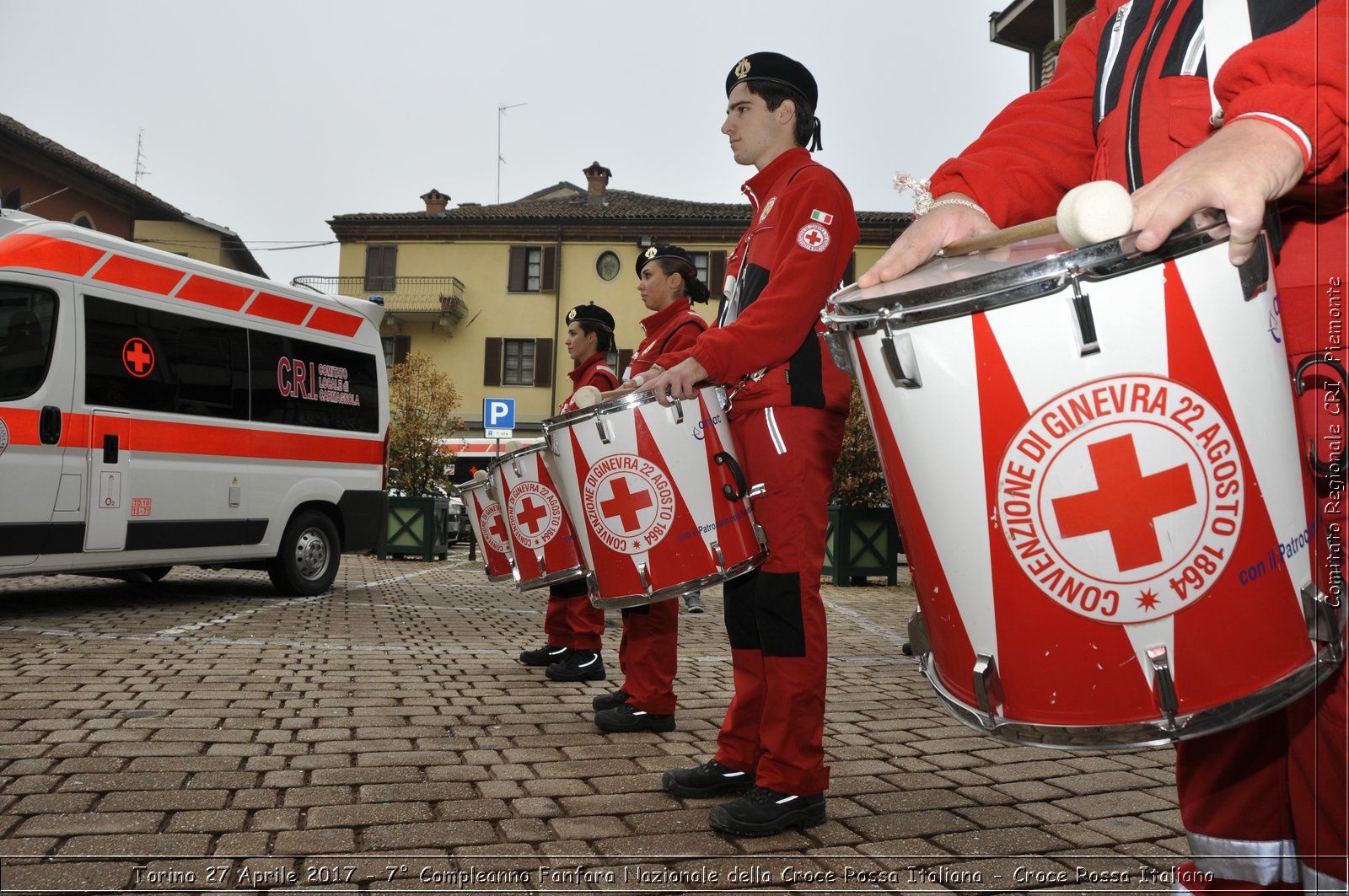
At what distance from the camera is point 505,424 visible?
15.8 m

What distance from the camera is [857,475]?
1262 cm

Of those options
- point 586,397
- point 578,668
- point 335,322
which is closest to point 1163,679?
point 586,397

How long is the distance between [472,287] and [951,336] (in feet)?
120

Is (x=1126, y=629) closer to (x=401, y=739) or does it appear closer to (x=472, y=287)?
(x=401, y=739)

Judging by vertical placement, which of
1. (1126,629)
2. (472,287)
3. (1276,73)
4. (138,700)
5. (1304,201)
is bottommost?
(138,700)

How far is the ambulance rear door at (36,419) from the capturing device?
6484 millimetres

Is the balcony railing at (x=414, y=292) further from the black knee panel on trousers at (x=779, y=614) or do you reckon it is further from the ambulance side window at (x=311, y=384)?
the black knee panel on trousers at (x=779, y=614)

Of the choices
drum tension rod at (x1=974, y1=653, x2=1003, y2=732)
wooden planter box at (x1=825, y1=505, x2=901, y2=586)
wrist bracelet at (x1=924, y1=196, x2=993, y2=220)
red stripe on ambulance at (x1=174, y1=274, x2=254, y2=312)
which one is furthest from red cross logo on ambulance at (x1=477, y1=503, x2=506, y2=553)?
wooden planter box at (x1=825, y1=505, x2=901, y2=586)

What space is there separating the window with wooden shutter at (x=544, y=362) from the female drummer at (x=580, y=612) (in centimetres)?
3005

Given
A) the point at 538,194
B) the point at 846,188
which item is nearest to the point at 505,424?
the point at 846,188

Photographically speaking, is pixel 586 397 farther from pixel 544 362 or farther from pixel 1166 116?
Answer: pixel 544 362

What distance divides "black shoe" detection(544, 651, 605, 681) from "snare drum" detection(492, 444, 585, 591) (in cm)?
52

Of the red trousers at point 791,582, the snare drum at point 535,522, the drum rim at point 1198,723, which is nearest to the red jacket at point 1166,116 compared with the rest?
the drum rim at point 1198,723

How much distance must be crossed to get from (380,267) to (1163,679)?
125 ft
